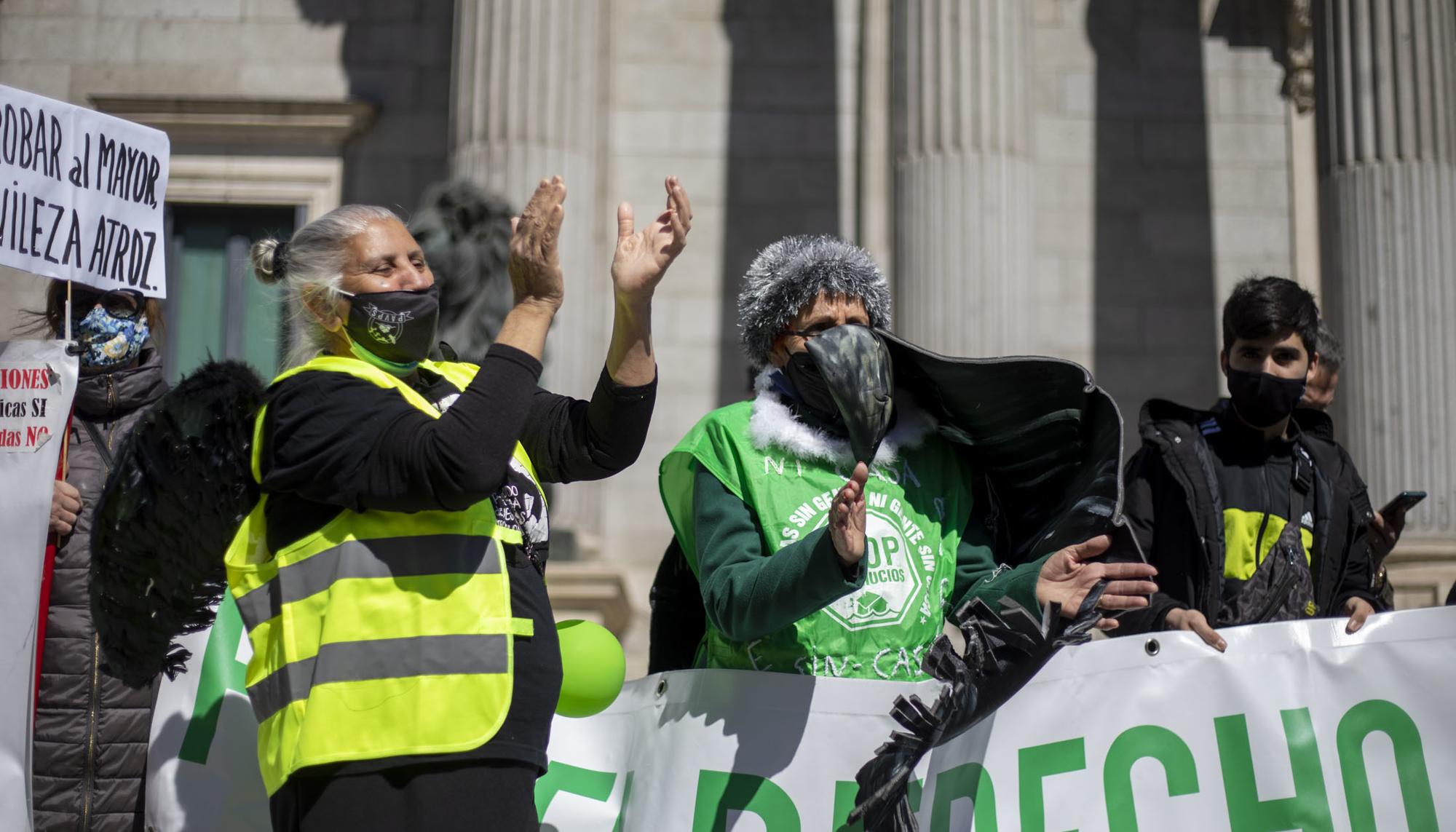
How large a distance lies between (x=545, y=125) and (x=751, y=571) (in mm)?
7064

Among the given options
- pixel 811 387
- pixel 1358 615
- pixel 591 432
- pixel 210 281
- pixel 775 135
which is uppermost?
pixel 775 135

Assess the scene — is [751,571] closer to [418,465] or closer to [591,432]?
[591,432]

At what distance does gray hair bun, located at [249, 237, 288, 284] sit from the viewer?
2842 millimetres

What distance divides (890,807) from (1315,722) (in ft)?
3.21

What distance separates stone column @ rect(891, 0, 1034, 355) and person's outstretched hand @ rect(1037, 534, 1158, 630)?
5979mm

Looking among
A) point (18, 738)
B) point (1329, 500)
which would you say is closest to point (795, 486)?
point (1329, 500)

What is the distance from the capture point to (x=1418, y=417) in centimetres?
901

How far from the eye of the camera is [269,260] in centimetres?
288

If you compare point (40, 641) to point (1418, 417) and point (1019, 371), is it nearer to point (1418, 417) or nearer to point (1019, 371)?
point (1019, 371)

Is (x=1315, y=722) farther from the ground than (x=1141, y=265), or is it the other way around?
(x=1141, y=265)

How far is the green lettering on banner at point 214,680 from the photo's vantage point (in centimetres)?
380

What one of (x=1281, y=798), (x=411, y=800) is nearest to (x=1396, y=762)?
(x=1281, y=798)

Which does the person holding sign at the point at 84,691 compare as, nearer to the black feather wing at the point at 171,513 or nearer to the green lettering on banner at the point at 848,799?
the black feather wing at the point at 171,513

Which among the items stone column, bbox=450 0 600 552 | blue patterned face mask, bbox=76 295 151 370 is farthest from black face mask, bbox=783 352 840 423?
stone column, bbox=450 0 600 552
